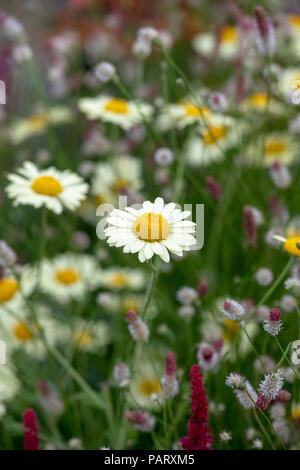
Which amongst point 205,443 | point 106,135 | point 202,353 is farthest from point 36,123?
point 205,443

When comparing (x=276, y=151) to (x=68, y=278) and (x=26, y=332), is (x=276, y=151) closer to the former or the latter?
(x=68, y=278)

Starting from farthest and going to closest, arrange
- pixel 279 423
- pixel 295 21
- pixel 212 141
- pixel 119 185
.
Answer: pixel 295 21 → pixel 119 185 → pixel 212 141 → pixel 279 423

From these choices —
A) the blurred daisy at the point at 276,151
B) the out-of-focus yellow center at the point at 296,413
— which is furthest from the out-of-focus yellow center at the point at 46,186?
the blurred daisy at the point at 276,151

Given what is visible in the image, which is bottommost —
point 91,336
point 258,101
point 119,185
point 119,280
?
point 91,336

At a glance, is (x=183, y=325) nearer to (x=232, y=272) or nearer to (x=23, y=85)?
(x=232, y=272)

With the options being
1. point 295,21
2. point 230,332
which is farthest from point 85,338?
point 295,21

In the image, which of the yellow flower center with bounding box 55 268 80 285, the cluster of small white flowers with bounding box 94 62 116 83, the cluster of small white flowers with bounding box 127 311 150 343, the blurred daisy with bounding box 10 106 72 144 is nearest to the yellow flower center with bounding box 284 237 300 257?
the cluster of small white flowers with bounding box 127 311 150 343

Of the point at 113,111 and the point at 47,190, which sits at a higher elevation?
the point at 113,111

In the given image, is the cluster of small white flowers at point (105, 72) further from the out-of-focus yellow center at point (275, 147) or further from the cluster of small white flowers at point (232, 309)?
the out-of-focus yellow center at point (275, 147)
